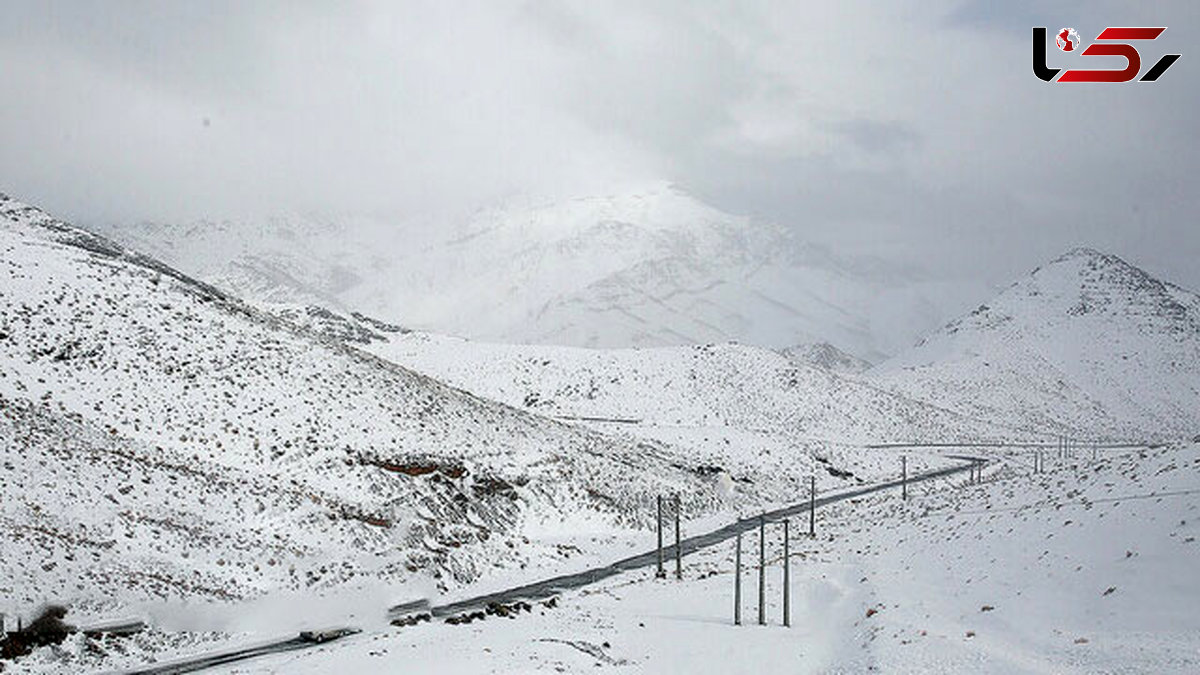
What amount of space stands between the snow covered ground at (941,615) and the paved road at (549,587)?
1.49m

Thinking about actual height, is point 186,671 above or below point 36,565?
below

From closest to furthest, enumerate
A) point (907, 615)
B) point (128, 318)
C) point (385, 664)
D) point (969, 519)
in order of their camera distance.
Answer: point (385, 664), point (907, 615), point (969, 519), point (128, 318)

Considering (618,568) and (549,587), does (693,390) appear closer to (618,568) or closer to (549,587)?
(618,568)

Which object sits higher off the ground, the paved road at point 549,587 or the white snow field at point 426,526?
the white snow field at point 426,526

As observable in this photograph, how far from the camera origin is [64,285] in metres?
55.4

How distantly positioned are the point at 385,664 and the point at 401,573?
60.1 ft

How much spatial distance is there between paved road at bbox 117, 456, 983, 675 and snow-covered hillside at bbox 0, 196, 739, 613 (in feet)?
13.3

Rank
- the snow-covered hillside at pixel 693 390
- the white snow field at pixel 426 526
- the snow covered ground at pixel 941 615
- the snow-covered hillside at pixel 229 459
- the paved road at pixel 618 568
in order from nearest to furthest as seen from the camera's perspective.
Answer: the snow covered ground at pixel 941 615 → the white snow field at pixel 426 526 → the snow-covered hillside at pixel 229 459 → the paved road at pixel 618 568 → the snow-covered hillside at pixel 693 390

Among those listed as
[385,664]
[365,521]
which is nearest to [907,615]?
[385,664]

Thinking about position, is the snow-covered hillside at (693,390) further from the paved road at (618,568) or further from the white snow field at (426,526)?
the paved road at (618,568)

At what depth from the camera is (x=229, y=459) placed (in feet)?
147

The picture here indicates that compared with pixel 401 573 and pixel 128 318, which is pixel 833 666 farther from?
pixel 128 318

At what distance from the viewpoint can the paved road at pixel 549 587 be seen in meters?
24.1

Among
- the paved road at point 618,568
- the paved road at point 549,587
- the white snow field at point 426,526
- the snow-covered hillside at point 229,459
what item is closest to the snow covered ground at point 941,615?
the white snow field at point 426,526
